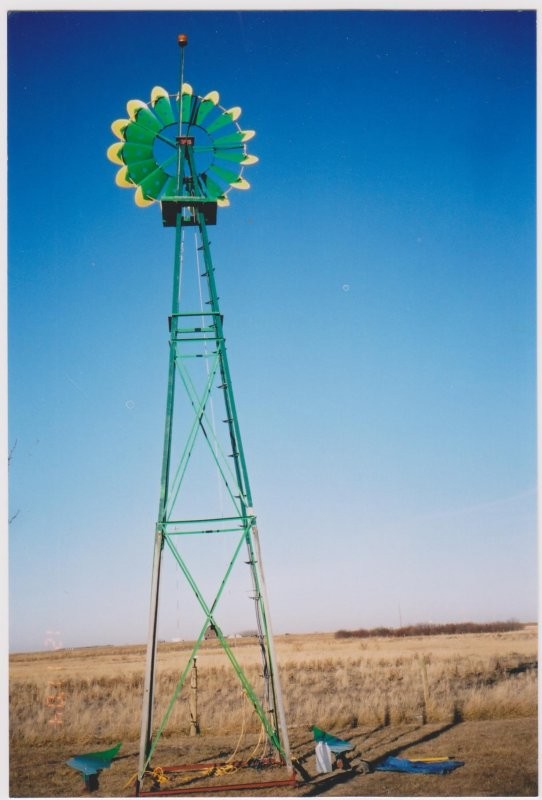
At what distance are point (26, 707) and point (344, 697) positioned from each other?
8029 millimetres

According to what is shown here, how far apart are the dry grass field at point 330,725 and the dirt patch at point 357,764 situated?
2 cm

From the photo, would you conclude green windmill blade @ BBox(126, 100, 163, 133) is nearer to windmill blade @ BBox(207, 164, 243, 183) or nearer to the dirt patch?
windmill blade @ BBox(207, 164, 243, 183)

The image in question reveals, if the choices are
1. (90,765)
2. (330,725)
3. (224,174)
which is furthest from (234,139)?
(330,725)

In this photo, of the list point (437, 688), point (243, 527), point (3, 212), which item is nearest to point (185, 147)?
point (3, 212)

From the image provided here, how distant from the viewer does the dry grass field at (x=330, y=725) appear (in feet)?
28.7

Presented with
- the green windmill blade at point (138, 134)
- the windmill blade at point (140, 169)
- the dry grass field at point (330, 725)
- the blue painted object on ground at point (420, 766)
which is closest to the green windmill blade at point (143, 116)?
the green windmill blade at point (138, 134)

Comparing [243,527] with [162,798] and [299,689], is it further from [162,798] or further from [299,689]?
[299,689]

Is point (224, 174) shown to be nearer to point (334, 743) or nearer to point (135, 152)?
point (135, 152)

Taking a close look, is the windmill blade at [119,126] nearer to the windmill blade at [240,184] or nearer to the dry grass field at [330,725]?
the windmill blade at [240,184]

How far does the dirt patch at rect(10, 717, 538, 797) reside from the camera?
8.40 metres

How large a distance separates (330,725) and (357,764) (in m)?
3.32

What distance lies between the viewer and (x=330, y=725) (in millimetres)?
12672

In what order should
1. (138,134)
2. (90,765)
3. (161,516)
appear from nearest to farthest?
(90,765), (161,516), (138,134)

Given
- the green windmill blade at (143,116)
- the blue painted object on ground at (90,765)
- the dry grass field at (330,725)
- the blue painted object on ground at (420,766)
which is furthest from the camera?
the green windmill blade at (143,116)
